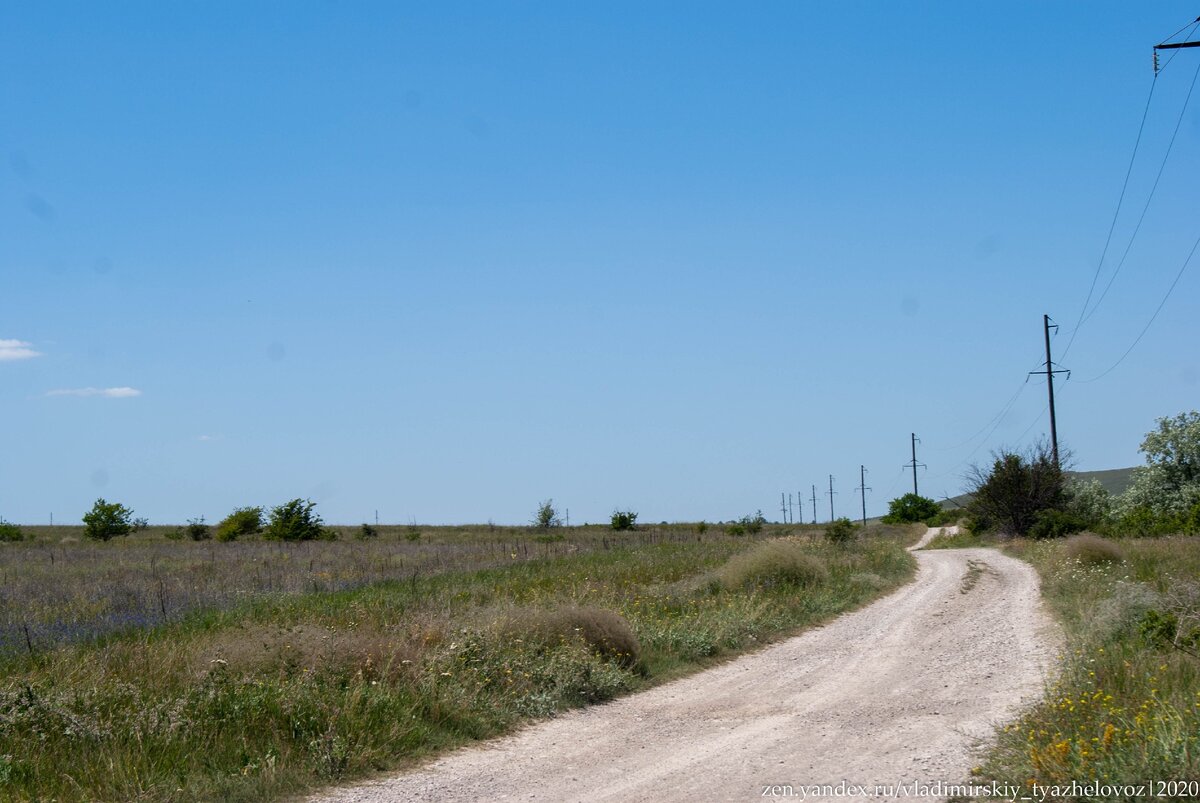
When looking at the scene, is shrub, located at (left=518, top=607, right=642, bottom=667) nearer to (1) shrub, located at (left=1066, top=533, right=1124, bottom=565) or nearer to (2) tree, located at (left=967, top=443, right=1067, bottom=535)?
(1) shrub, located at (left=1066, top=533, right=1124, bottom=565)

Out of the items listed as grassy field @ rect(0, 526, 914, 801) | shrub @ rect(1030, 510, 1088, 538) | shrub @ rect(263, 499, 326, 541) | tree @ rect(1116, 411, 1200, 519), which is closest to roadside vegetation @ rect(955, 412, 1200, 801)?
grassy field @ rect(0, 526, 914, 801)

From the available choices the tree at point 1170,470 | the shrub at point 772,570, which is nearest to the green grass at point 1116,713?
the shrub at point 772,570

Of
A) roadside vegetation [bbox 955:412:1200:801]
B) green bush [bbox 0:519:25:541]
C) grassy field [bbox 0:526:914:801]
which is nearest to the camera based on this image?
roadside vegetation [bbox 955:412:1200:801]

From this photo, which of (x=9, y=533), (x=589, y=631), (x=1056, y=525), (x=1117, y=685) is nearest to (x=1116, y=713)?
(x=1117, y=685)

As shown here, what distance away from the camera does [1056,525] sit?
134ft

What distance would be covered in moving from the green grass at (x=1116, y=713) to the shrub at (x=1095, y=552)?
10755 mm

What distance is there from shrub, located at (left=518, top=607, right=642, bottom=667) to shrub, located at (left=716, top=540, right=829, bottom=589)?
8.23 metres

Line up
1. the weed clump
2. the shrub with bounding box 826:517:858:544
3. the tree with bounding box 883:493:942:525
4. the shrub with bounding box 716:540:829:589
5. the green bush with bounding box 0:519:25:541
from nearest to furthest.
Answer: the weed clump < the shrub with bounding box 716:540:829:589 < the shrub with bounding box 826:517:858:544 < the green bush with bounding box 0:519:25:541 < the tree with bounding box 883:493:942:525

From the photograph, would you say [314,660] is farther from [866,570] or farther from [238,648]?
[866,570]

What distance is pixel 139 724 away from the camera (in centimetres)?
853

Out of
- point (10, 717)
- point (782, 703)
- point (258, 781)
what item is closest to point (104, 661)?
point (10, 717)

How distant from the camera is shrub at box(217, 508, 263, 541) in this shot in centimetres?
6016

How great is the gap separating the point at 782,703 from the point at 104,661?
25.0 feet

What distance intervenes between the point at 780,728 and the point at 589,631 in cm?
380
